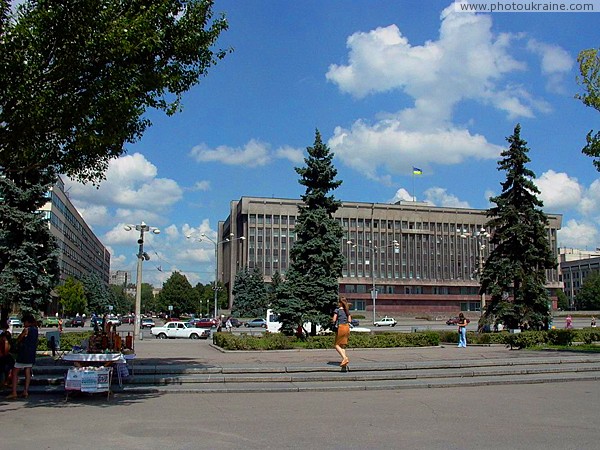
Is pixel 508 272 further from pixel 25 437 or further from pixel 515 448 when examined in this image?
pixel 25 437

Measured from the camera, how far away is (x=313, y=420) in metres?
9.79

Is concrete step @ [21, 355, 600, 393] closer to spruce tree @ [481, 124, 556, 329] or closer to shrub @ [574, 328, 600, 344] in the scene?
shrub @ [574, 328, 600, 344]

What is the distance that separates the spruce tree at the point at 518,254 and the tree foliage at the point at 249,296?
5933cm

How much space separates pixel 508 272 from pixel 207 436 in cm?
2814

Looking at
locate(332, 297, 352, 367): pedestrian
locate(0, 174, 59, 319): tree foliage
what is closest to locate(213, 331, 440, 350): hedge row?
locate(332, 297, 352, 367): pedestrian

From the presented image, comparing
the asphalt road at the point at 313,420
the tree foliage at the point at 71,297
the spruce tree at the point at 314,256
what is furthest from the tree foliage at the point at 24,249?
the tree foliage at the point at 71,297

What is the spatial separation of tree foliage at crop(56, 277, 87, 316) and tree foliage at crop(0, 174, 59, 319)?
6440 centimetres

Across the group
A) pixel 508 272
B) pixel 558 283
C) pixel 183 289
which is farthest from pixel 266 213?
pixel 508 272

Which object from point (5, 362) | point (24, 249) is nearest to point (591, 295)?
point (24, 249)

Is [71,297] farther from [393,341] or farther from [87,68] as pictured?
[87,68]

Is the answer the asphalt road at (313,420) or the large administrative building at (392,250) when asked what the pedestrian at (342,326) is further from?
the large administrative building at (392,250)

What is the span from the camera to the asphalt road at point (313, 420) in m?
8.15

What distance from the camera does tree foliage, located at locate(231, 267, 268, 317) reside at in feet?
300

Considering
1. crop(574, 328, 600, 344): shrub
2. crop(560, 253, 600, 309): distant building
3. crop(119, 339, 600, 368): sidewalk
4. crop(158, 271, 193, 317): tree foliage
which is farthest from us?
crop(560, 253, 600, 309): distant building
